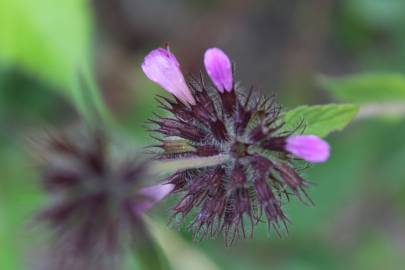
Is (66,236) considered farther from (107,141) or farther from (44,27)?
(44,27)

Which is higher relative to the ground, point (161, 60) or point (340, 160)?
point (340, 160)

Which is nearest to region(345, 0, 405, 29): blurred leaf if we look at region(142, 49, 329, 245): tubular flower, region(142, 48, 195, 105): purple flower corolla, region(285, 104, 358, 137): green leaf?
region(285, 104, 358, 137): green leaf

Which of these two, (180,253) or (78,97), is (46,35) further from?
(180,253)

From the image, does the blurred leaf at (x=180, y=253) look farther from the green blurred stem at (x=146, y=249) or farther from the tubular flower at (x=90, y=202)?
the green blurred stem at (x=146, y=249)

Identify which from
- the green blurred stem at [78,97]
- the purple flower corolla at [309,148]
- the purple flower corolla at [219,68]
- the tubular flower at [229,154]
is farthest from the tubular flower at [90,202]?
the purple flower corolla at [309,148]

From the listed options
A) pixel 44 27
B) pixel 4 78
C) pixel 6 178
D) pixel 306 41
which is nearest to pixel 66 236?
pixel 6 178

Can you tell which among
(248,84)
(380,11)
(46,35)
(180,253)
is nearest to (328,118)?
(180,253)
